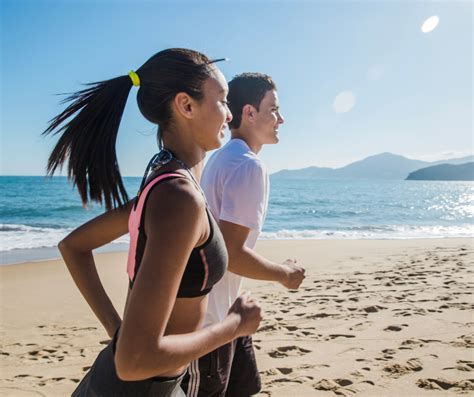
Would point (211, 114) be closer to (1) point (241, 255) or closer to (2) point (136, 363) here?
(1) point (241, 255)

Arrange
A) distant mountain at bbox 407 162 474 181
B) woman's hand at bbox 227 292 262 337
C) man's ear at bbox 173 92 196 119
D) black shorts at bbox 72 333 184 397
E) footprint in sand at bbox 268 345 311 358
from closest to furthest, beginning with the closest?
black shorts at bbox 72 333 184 397 < woman's hand at bbox 227 292 262 337 < man's ear at bbox 173 92 196 119 < footprint in sand at bbox 268 345 311 358 < distant mountain at bbox 407 162 474 181

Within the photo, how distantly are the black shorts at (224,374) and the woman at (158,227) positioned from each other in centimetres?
28

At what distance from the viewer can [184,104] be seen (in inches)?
56.2

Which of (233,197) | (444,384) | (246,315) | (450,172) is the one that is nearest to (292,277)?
(233,197)

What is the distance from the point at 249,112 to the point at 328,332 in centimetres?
326

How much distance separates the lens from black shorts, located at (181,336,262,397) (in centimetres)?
158

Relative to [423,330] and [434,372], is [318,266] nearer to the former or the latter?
[423,330]

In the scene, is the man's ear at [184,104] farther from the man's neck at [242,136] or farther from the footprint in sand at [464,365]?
the footprint in sand at [464,365]

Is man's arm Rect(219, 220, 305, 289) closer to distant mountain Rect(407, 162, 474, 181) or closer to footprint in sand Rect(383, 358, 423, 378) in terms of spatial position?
footprint in sand Rect(383, 358, 423, 378)

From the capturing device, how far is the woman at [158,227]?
1.02 metres

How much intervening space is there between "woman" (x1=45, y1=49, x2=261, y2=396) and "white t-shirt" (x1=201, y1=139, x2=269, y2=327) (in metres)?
0.28

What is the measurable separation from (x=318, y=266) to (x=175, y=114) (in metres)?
8.38

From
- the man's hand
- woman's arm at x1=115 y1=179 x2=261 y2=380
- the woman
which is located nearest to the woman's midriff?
the woman

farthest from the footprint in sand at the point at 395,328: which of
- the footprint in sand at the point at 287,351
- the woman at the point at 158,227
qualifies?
the woman at the point at 158,227
